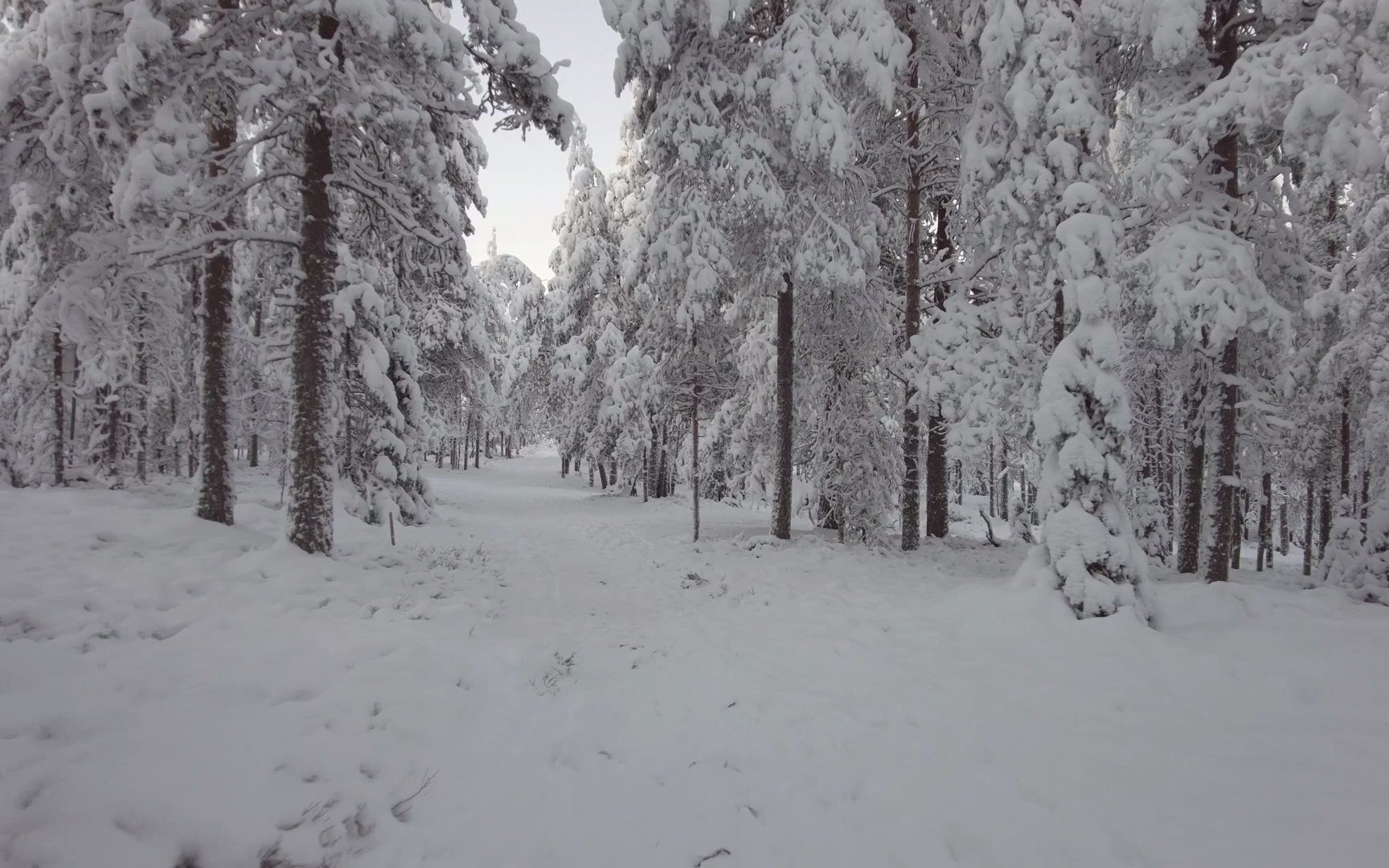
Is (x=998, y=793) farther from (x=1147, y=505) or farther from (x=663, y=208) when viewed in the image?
(x=1147, y=505)

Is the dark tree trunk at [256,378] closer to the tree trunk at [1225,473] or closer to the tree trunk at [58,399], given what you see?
the tree trunk at [58,399]

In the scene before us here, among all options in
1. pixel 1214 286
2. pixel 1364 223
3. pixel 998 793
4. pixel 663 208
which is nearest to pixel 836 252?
pixel 663 208

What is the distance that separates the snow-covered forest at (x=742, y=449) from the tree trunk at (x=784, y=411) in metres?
0.10

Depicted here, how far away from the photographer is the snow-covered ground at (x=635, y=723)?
308 cm

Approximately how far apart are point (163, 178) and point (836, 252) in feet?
31.2

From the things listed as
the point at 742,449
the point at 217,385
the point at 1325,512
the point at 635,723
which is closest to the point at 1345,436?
the point at 1325,512

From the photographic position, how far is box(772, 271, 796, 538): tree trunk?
1185 centimetres

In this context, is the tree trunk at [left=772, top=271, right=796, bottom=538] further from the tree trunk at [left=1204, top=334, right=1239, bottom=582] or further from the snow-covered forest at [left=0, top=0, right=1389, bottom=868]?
the tree trunk at [left=1204, top=334, right=1239, bottom=582]

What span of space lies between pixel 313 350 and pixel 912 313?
10633mm

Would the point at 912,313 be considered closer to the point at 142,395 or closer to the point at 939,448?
the point at 939,448

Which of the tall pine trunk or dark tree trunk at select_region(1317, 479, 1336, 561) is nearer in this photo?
the tall pine trunk

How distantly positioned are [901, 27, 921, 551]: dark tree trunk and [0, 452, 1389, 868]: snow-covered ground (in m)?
4.51

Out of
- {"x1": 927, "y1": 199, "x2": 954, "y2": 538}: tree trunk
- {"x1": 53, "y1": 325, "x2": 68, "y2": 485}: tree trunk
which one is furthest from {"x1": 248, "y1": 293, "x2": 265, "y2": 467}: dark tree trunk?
{"x1": 927, "y1": 199, "x2": 954, "y2": 538}: tree trunk

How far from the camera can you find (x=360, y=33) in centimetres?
Result: 646
